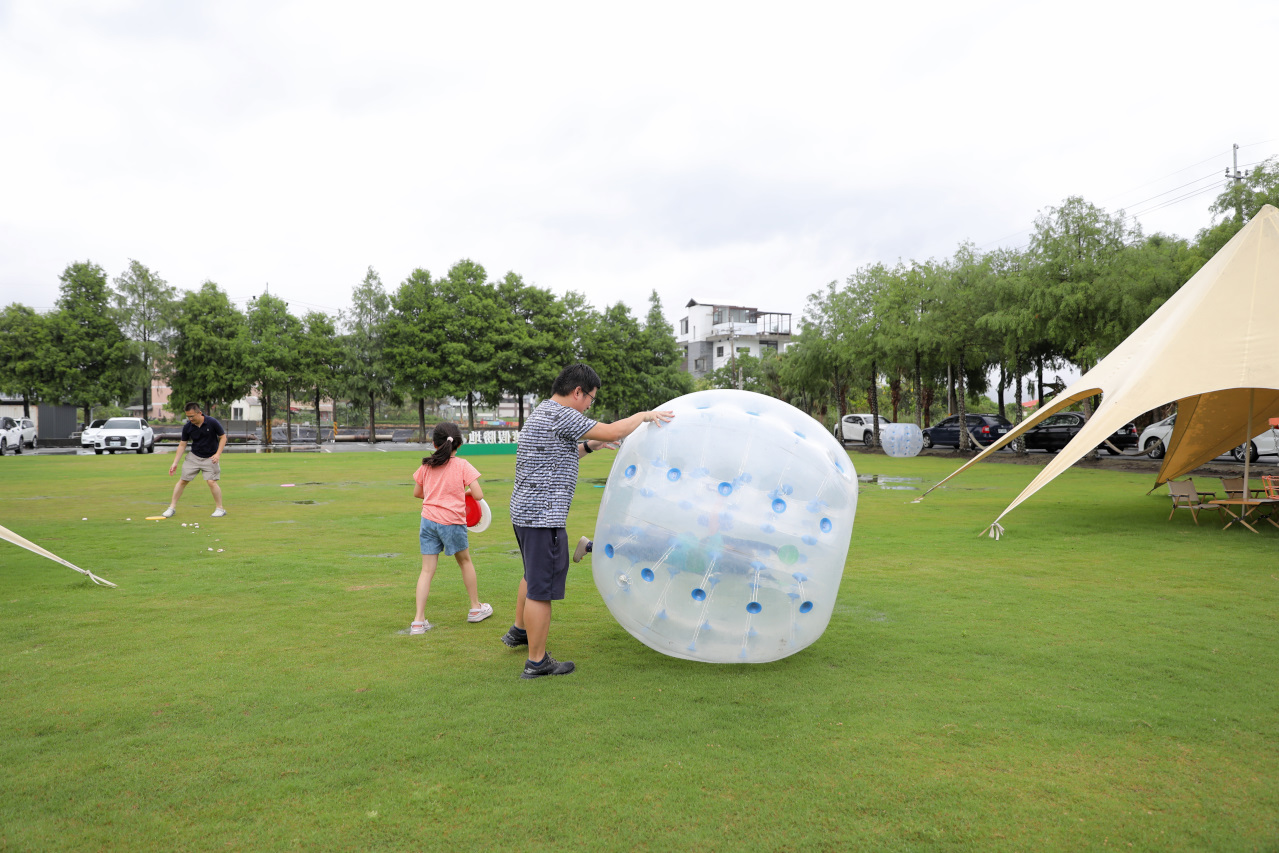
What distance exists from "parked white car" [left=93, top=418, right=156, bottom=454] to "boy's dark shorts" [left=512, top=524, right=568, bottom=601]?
3921 cm

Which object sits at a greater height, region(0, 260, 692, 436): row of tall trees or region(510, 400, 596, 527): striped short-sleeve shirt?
region(0, 260, 692, 436): row of tall trees

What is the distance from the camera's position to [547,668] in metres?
5.36

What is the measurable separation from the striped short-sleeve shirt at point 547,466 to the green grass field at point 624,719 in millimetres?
1138

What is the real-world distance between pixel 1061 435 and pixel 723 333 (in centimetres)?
5937

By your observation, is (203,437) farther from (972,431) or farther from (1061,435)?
(972,431)

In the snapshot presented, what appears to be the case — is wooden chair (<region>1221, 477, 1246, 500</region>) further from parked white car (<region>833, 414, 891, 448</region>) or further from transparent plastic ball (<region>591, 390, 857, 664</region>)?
parked white car (<region>833, 414, 891, 448</region>)

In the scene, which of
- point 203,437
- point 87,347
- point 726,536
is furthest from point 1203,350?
point 87,347

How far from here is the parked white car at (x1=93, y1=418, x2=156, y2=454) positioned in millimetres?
37219

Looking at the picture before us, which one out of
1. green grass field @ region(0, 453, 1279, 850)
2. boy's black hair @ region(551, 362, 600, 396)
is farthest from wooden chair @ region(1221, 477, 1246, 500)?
boy's black hair @ region(551, 362, 600, 396)

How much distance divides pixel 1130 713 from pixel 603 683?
10.6 feet

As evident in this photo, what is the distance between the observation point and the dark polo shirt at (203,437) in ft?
42.8

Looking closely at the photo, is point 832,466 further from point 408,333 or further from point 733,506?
point 408,333

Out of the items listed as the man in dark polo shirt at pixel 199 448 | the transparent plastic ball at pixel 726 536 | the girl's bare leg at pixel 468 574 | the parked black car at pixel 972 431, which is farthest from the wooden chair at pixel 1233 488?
the parked black car at pixel 972 431

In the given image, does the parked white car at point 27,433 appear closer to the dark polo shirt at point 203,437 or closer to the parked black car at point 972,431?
the dark polo shirt at point 203,437
